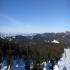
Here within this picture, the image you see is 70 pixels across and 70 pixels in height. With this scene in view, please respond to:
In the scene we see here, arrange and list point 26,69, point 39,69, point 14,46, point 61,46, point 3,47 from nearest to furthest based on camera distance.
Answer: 1. point 39,69
2. point 26,69
3. point 3,47
4. point 14,46
5. point 61,46

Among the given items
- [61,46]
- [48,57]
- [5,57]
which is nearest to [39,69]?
[5,57]

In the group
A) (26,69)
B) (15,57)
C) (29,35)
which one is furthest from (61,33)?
(26,69)

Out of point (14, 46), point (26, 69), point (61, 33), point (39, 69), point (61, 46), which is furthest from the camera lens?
point (61, 33)

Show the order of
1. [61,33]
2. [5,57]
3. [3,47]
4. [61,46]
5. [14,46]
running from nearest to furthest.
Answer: [5,57] → [3,47] → [14,46] → [61,46] → [61,33]

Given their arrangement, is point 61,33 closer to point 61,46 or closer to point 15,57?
point 61,46

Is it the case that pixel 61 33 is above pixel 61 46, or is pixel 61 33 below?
above

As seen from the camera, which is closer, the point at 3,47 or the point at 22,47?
the point at 3,47

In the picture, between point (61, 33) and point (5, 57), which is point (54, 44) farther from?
point (5, 57)

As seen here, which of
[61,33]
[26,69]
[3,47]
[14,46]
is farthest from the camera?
[61,33]

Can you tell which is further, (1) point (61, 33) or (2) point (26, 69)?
(1) point (61, 33)
